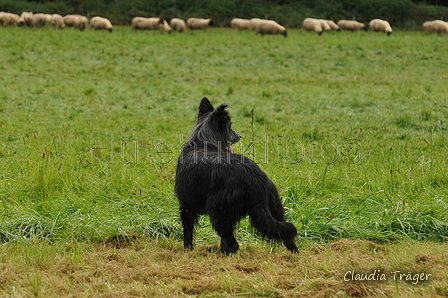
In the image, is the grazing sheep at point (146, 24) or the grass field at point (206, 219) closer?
the grass field at point (206, 219)

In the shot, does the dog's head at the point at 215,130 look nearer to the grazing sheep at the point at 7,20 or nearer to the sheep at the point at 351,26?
the grazing sheep at the point at 7,20

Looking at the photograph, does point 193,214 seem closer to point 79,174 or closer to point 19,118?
point 79,174

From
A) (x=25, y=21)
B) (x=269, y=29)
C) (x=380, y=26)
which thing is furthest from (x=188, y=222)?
(x=380, y=26)

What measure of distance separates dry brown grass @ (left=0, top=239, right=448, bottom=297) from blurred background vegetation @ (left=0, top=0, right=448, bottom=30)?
115ft

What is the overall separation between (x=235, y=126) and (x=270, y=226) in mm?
7648

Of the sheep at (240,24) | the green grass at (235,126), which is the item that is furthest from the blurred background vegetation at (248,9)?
the green grass at (235,126)

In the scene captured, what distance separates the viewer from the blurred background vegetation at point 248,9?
39.3 m

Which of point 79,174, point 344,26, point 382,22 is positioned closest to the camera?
point 79,174

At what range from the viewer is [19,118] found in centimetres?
1254

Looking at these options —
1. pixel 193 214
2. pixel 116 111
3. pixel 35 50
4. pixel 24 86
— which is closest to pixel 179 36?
pixel 35 50

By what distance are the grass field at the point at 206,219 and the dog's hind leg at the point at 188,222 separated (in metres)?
0.16

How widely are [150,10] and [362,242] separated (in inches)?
1637

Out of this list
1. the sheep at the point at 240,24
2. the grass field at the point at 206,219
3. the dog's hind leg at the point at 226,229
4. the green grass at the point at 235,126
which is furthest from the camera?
the sheep at the point at 240,24

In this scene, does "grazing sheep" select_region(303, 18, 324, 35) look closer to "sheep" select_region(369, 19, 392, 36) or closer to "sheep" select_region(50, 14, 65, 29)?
"sheep" select_region(369, 19, 392, 36)
